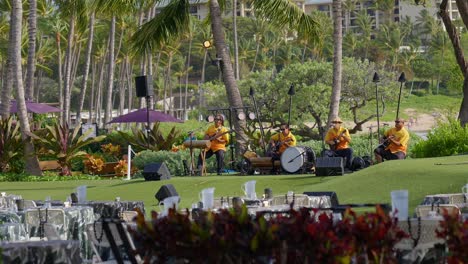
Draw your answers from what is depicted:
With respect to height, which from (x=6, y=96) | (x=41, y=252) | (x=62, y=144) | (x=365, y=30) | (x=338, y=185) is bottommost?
(x=338, y=185)

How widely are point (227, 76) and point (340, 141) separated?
6.39 metres

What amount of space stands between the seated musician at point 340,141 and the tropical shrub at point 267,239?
1858cm

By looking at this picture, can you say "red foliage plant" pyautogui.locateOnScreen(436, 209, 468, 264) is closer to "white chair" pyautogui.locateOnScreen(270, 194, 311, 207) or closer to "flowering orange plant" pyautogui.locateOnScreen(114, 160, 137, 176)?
"white chair" pyautogui.locateOnScreen(270, 194, 311, 207)

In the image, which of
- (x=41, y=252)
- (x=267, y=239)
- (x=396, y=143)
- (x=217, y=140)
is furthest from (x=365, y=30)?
(x=267, y=239)

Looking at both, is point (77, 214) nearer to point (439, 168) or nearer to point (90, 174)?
point (439, 168)

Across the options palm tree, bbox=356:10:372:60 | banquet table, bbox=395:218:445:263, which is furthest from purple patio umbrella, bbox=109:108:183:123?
palm tree, bbox=356:10:372:60

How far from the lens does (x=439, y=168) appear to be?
21906 mm

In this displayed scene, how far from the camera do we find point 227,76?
108 feet

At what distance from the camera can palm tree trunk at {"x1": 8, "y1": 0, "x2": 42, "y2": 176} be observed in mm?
32156

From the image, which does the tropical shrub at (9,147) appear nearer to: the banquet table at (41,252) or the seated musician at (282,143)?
the seated musician at (282,143)

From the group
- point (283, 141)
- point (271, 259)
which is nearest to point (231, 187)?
point (283, 141)

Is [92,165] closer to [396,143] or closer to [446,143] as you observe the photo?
[396,143]

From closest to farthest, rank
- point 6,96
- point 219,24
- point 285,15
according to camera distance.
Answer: point 285,15 → point 219,24 → point 6,96

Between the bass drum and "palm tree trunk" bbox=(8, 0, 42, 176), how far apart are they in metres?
7.78
